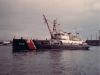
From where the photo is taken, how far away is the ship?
45938 mm

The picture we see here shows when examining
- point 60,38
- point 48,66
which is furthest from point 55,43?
point 48,66

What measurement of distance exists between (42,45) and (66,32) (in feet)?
35.3

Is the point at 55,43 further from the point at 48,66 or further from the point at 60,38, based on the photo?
the point at 48,66

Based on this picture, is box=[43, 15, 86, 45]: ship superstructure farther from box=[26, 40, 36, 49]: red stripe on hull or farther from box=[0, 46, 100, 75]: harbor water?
box=[0, 46, 100, 75]: harbor water

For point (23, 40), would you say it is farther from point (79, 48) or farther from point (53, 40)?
point (79, 48)

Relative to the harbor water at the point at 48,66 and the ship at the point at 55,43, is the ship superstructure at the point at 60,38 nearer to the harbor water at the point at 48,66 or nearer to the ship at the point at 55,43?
the ship at the point at 55,43

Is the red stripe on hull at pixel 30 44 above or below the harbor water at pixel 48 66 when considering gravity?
above

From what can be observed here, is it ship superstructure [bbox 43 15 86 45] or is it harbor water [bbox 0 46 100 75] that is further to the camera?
ship superstructure [bbox 43 15 86 45]

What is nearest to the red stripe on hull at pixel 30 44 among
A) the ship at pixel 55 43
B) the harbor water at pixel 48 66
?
the ship at pixel 55 43

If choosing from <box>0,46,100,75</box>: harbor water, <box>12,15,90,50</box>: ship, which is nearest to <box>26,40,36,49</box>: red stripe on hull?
<box>12,15,90,50</box>: ship

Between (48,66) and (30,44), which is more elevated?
(30,44)

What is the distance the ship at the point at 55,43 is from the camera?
151 feet

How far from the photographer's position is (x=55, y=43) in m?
49.9

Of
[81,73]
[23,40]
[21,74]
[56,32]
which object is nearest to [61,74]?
[81,73]
